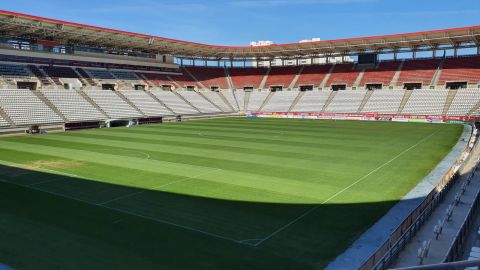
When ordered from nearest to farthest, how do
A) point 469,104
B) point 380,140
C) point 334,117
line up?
point 380,140
point 469,104
point 334,117

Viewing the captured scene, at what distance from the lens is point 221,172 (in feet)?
62.1

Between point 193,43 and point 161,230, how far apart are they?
51331mm

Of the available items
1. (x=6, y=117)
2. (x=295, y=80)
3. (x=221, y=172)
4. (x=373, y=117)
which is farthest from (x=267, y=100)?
(x=221, y=172)

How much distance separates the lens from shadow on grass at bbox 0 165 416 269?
9539 millimetres

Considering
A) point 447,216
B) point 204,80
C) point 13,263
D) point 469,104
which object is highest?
point 204,80

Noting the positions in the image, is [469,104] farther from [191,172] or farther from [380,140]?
[191,172]

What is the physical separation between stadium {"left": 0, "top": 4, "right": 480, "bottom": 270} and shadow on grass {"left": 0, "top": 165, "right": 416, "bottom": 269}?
0.20 feet

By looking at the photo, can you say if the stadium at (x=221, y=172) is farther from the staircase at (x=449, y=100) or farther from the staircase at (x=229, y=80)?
the staircase at (x=229, y=80)

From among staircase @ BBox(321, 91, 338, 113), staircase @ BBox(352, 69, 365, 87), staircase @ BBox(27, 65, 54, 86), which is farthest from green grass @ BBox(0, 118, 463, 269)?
staircase @ BBox(352, 69, 365, 87)

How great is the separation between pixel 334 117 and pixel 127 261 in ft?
162

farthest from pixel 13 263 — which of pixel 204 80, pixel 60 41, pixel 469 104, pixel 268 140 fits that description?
pixel 204 80

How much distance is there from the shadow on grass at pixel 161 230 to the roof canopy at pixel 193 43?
112 ft

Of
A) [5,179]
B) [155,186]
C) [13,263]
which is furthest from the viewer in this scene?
[5,179]

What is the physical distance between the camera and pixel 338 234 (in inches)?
439
